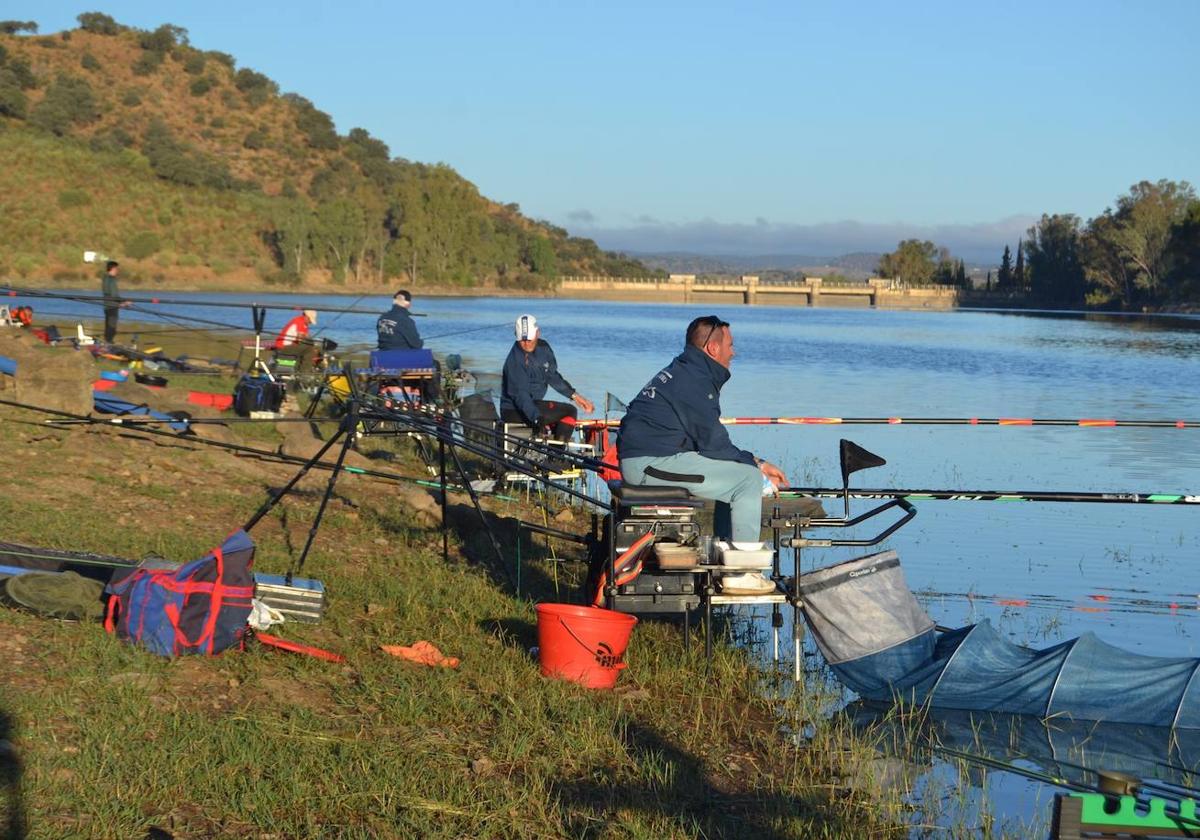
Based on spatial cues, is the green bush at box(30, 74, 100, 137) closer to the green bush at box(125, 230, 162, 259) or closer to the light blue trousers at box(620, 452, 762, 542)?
the green bush at box(125, 230, 162, 259)

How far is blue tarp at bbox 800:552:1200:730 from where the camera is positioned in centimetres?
721

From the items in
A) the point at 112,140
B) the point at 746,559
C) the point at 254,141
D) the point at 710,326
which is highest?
the point at 254,141

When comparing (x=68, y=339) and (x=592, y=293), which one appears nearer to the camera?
(x=68, y=339)

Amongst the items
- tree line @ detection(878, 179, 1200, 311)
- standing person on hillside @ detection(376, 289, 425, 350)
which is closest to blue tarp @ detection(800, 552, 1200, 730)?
standing person on hillside @ detection(376, 289, 425, 350)

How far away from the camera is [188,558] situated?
795 centimetres

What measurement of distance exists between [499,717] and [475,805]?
3.40 ft

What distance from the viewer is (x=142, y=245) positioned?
8144cm

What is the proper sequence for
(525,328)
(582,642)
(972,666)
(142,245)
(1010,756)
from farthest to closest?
(142,245), (525,328), (972,666), (1010,756), (582,642)

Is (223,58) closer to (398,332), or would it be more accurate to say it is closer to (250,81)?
(250,81)

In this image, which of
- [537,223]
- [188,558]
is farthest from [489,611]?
[537,223]

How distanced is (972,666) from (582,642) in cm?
221

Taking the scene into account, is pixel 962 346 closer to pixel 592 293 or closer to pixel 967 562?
pixel 967 562

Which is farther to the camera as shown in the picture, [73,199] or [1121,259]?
[1121,259]

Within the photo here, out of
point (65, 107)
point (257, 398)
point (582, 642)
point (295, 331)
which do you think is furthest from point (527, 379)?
point (65, 107)
